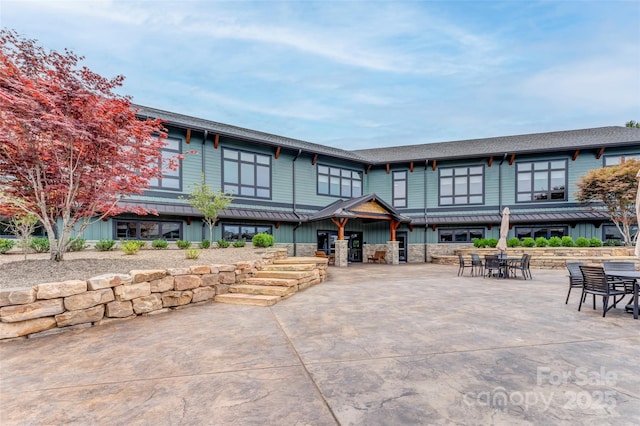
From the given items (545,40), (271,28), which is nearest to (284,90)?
(271,28)

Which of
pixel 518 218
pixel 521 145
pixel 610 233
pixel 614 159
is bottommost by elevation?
pixel 610 233

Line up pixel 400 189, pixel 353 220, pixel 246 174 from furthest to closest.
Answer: pixel 400 189, pixel 353 220, pixel 246 174

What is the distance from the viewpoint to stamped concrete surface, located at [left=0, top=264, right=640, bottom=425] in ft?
7.50

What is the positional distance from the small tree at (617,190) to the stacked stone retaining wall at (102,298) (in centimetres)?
1678

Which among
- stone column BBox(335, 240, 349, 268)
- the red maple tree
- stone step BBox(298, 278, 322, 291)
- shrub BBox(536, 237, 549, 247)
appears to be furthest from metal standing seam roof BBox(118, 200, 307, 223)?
shrub BBox(536, 237, 549, 247)

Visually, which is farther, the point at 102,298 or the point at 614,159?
the point at 614,159

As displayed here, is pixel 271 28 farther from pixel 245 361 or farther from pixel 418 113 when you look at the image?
pixel 418 113

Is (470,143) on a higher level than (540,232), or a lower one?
higher

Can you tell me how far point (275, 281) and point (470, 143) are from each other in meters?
18.3

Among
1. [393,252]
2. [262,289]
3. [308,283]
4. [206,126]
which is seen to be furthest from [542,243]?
[206,126]

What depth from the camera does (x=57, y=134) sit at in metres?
5.48

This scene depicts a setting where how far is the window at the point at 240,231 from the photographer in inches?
545

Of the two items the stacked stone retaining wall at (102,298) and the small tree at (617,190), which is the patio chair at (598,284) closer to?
the stacked stone retaining wall at (102,298)

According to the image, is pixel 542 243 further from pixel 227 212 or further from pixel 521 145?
pixel 227 212
